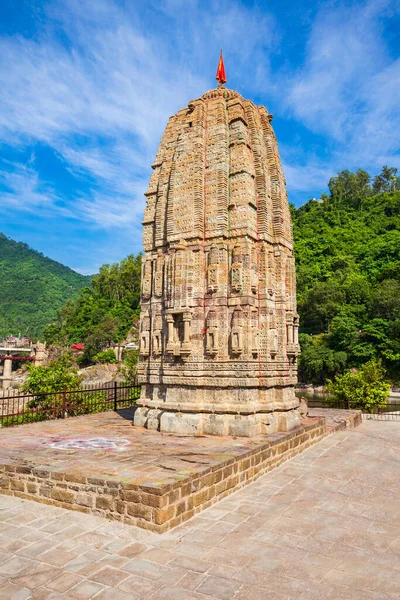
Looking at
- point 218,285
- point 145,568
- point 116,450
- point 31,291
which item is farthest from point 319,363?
point 31,291

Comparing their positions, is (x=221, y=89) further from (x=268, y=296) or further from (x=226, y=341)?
(x=226, y=341)

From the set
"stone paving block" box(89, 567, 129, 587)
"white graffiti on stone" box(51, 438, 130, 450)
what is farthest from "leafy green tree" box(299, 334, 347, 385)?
"stone paving block" box(89, 567, 129, 587)

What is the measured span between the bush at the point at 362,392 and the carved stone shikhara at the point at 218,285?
350 inches

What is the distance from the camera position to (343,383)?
2033 centimetres

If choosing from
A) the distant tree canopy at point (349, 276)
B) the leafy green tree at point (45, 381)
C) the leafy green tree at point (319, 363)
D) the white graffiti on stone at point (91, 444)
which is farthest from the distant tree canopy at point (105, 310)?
the white graffiti on stone at point (91, 444)

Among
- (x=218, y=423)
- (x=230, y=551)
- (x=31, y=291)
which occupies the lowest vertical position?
(x=230, y=551)

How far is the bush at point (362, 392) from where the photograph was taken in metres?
19.3

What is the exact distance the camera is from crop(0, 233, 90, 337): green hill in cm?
12788

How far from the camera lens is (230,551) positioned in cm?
528

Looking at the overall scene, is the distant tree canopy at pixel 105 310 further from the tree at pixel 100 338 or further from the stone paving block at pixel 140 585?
the stone paving block at pixel 140 585

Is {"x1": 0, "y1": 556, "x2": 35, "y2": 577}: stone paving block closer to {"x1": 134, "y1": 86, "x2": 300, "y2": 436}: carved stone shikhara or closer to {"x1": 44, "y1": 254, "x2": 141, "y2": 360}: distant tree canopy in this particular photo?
{"x1": 134, "y1": 86, "x2": 300, "y2": 436}: carved stone shikhara

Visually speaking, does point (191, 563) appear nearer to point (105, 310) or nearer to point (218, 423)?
point (218, 423)

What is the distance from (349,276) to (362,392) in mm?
46971

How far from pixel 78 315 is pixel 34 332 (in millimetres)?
51323
